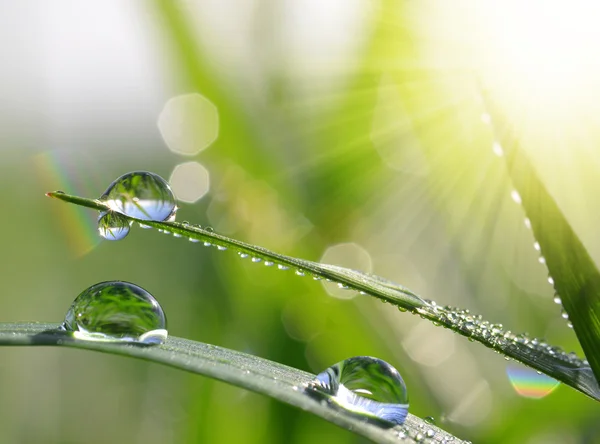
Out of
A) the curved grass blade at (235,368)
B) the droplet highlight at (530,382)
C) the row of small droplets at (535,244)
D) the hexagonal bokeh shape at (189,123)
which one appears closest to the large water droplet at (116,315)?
the curved grass blade at (235,368)

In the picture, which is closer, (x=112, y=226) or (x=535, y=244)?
(x=535, y=244)

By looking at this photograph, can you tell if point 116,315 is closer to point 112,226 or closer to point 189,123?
point 112,226

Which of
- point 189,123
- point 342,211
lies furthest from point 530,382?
point 189,123

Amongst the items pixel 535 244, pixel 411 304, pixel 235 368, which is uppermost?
pixel 535 244

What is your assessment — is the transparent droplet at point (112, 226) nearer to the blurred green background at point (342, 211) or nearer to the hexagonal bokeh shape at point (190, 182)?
the blurred green background at point (342, 211)

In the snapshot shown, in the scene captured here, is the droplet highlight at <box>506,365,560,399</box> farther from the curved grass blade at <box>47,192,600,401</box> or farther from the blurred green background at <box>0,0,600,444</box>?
the curved grass blade at <box>47,192,600,401</box>

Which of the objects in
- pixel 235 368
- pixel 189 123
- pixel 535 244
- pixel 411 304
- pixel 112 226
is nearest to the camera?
pixel 235 368

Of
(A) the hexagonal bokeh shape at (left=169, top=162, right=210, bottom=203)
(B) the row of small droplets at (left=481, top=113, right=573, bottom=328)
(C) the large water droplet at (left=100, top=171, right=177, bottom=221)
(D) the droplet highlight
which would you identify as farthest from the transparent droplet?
(A) the hexagonal bokeh shape at (left=169, top=162, right=210, bottom=203)
